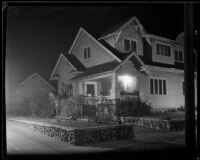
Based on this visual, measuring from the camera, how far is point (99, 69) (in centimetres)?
600

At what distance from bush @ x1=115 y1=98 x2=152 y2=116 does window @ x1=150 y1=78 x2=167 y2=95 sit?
0.35 metres

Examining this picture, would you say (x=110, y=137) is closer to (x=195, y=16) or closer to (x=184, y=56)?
(x=184, y=56)

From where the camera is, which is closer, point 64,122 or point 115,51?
point 64,122

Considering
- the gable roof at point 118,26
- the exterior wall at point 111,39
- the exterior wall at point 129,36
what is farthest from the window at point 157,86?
the gable roof at point 118,26

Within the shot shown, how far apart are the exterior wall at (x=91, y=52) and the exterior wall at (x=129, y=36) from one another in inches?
12.2

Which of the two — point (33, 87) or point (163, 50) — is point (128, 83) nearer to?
point (163, 50)

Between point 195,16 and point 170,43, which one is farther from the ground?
point 195,16

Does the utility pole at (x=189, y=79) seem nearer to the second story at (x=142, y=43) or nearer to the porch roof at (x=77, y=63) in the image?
the second story at (x=142, y=43)

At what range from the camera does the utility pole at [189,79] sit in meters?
5.82

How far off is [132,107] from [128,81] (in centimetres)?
56

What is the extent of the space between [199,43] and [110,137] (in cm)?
266

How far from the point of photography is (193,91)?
230 inches

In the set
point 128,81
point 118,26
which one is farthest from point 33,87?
point 118,26

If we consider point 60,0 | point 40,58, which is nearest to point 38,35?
point 40,58
